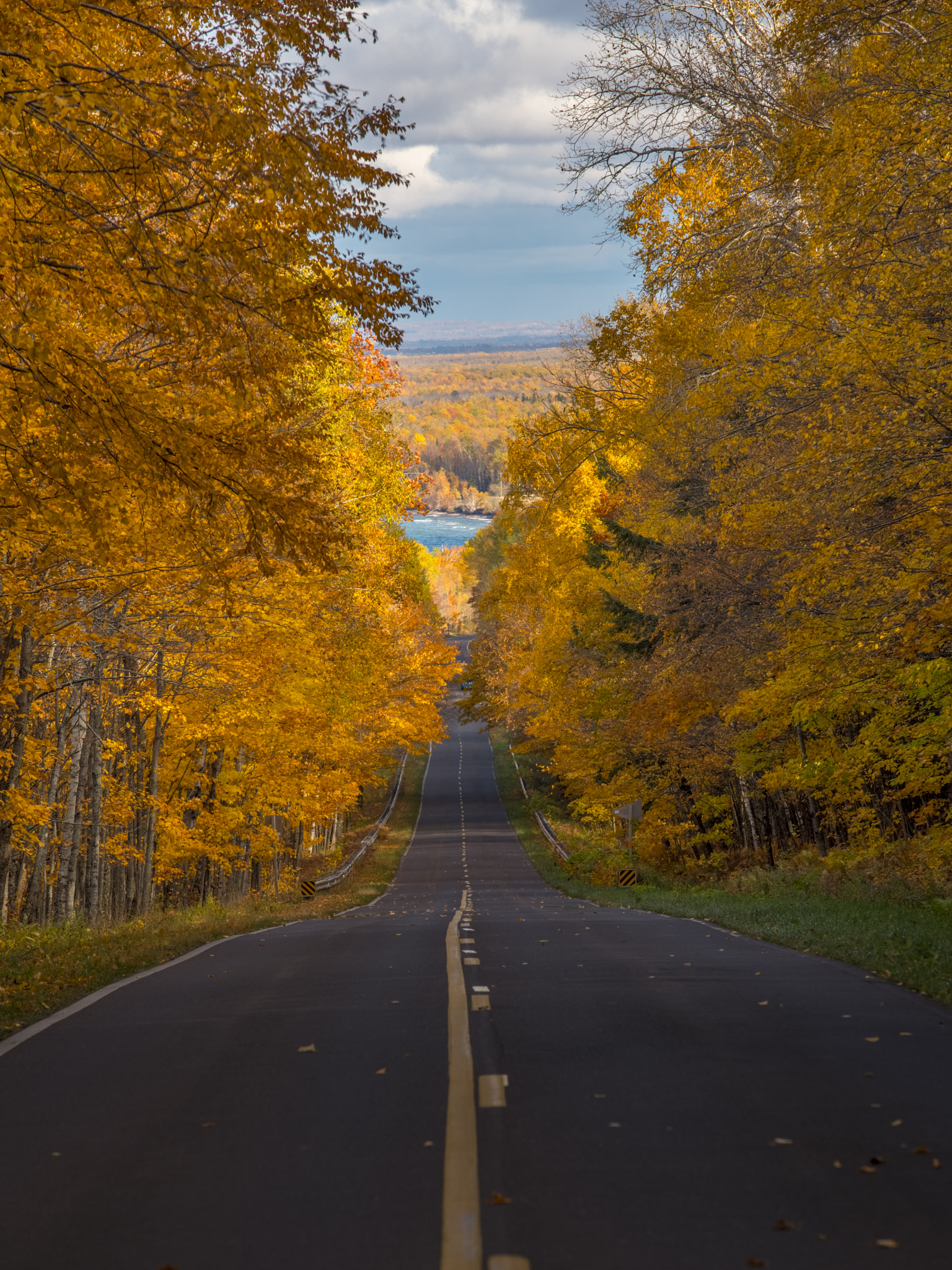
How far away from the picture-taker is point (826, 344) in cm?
1149

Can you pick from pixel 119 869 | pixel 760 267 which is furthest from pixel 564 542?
pixel 760 267

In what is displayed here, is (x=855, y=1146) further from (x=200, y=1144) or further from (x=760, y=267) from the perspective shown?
(x=760, y=267)

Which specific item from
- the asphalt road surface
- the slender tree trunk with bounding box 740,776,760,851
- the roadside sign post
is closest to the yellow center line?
the asphalt road surface

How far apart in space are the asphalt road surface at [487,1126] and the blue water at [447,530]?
151112mm

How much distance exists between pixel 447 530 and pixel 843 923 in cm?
16582

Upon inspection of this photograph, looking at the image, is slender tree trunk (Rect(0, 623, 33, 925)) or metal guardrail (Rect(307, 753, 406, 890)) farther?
metal guardrail (Rect(307, 753, 406, 890))

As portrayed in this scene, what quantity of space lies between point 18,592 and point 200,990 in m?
4.88

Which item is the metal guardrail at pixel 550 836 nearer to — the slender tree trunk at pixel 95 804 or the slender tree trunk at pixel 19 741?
the slender tree trunk at pixel 95 804

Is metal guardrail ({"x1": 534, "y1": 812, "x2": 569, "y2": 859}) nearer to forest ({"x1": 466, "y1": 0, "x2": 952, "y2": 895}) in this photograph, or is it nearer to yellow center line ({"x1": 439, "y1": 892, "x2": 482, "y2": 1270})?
forest ({"x1": 466, "y1": 0, "x2": 952, "y2": 895})

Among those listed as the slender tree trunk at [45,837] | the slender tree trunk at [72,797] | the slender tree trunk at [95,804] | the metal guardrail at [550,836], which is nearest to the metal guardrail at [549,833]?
the metal guardrail at [550,836]

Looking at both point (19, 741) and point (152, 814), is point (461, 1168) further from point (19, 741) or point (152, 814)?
point (152, 814)

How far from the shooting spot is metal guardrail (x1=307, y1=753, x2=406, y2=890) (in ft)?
113

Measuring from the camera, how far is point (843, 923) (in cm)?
1322

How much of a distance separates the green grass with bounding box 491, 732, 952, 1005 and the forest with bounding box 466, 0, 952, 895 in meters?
1.26
